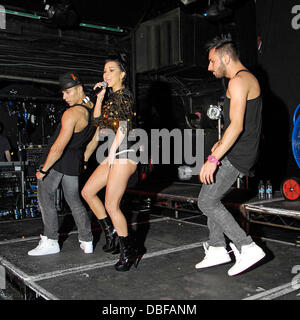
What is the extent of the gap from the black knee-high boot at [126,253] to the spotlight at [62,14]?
14.5 feet

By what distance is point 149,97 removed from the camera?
8953mm

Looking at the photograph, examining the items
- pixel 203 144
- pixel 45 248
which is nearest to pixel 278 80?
pixel 203 144

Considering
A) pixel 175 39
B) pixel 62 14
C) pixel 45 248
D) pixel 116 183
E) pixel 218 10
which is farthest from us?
pixel 175 39

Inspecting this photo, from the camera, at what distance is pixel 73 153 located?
357 centimetres

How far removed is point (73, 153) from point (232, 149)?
1655 mm

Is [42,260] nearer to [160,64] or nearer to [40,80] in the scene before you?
[40,80]

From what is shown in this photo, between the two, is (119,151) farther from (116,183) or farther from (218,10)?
(218,10)

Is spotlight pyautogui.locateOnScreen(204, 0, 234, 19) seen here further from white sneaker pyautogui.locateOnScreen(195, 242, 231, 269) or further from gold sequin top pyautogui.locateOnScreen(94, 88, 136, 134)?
white sneaker pyautogui.locateOnScreen(195, 242, 231, 269)

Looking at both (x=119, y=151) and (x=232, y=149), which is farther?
(x=119, y=151)

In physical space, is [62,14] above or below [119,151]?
above

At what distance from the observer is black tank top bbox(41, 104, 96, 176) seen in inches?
139

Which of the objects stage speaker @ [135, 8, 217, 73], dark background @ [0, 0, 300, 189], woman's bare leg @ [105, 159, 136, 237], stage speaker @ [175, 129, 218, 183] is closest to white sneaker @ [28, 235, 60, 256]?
woman's bare leg @ [105, 159, 136, 237]

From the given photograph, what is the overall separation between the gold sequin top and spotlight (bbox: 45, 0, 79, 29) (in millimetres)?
3581
